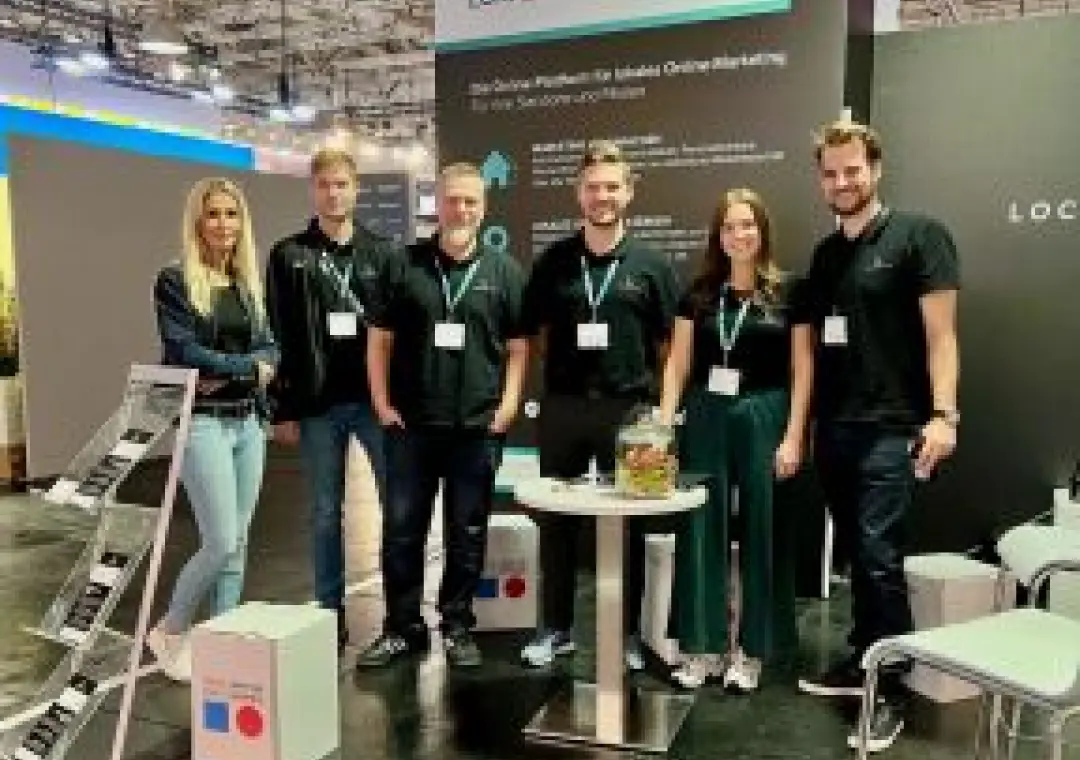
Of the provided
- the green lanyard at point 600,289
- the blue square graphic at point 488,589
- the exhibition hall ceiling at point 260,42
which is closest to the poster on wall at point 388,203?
the exhibition hall ceiling at point 260,42

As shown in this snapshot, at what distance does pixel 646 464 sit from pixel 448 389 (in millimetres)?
876

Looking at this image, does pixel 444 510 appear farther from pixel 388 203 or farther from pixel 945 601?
pixel 388 203

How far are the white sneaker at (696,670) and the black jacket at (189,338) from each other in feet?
5.43

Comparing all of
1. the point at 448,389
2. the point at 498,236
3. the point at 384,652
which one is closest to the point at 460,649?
the point at 384,652

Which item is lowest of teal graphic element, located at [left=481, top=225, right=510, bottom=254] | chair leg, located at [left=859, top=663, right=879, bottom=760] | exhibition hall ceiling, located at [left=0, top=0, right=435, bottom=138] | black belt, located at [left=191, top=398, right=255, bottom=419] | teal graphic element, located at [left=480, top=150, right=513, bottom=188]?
chair leg, located at [left=859, top=663, right=879, bottom=760]

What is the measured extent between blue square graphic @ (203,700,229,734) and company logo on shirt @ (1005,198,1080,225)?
347cm

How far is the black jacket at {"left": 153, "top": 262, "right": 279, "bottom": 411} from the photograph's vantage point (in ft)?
10.7

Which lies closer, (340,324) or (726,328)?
(726,328)

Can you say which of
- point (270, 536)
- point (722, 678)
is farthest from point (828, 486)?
point (270, 536)

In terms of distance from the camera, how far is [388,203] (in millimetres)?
7477

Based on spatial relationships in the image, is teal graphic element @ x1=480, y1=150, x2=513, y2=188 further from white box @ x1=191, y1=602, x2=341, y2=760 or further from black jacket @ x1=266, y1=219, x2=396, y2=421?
white box @ x1=191, y1=602, x2=341, y2=760

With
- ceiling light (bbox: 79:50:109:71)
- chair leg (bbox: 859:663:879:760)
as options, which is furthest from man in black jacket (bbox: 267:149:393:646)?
ceiling light (bbox: 79:50:109:71)

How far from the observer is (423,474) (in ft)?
11.6

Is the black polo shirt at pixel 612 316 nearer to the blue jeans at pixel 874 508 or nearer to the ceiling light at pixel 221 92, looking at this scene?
the blue jeans at pixel 874 508
